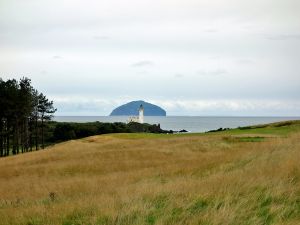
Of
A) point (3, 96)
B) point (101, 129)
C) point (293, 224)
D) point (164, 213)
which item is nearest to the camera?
point (293, 224)

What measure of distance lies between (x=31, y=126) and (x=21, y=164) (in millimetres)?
59391

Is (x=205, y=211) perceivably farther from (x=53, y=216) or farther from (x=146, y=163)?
(x=146, y=163)

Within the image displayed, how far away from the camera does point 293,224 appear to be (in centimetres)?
676

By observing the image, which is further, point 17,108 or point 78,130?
point 78,130

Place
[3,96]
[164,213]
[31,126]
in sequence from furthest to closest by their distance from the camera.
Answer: [31,126]
[3,96]
[164,213]

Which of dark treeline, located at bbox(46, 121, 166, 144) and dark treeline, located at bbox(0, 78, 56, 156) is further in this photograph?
dark treeline, located at bbox(46, 121, 166, 144)

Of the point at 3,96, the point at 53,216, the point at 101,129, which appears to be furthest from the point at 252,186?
the point at 101,129

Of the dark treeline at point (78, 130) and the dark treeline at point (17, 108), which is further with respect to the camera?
the dark treeline at point (78, 130)

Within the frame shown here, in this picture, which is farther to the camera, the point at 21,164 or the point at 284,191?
the point at 21,164

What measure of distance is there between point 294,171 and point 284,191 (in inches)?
86.2

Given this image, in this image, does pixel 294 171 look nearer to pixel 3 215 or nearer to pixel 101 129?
pixel 3 215

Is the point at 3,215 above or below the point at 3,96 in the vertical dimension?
below

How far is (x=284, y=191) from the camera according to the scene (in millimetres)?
9039

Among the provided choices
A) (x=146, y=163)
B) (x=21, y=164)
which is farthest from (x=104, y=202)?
(x=21, y=164)
